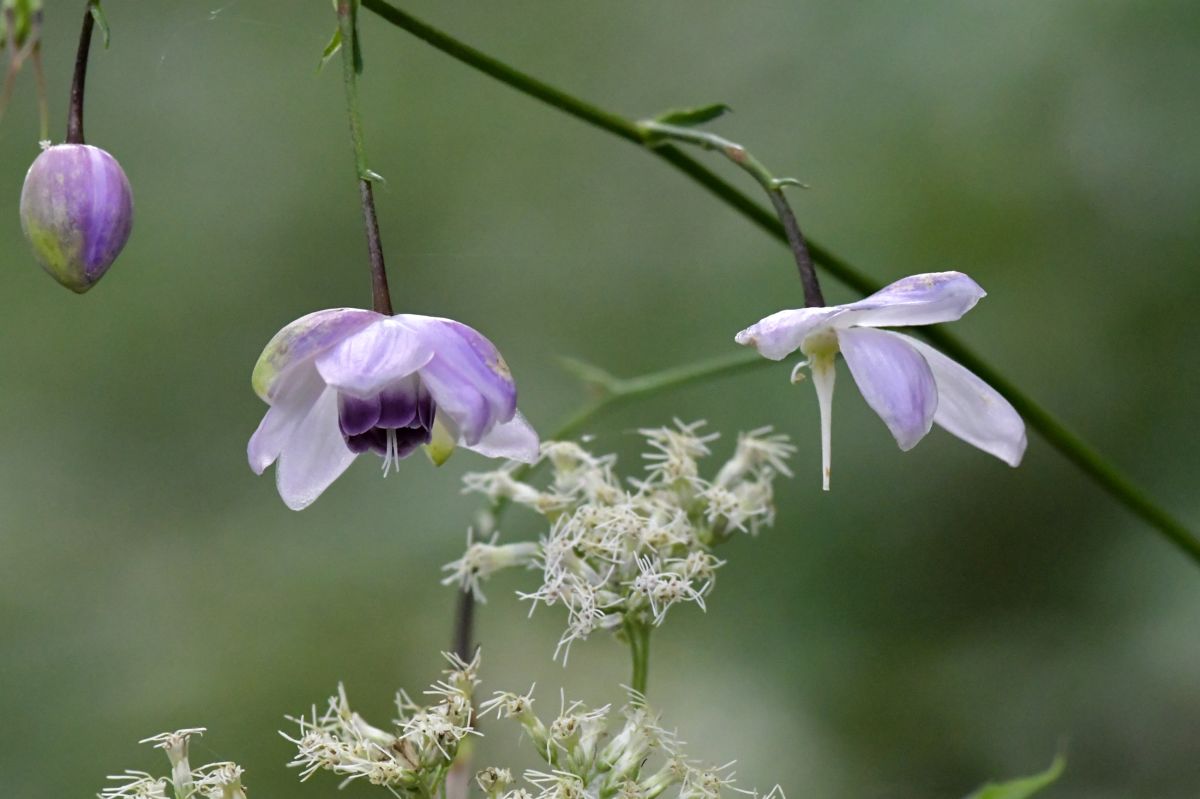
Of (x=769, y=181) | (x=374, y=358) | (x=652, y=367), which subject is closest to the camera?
(x=374, y=358)

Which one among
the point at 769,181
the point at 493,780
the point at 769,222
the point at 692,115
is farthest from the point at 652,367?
the point at 493,780

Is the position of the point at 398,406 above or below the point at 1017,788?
above

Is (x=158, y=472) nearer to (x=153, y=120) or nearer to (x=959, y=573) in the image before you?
(x=153, y=120)

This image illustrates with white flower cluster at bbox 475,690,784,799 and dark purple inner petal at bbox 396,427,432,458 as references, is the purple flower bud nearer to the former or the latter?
dark purple inner petal at bbox 396,427,432,458

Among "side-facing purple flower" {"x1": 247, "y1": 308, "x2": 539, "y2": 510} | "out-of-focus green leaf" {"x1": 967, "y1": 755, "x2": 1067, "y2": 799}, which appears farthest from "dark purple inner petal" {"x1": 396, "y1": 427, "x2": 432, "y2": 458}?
"out-of-focus green leaf" {"x1": 967, "y1": 755, "x2": 1067, "y2": 799}

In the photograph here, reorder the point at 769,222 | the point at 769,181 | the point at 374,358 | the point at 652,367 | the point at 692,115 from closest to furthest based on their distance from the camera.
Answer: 1. the point at 374,358
2. the point at 769,181
3. the point at 692,115
4. the point at 769,222
5. the point at 652,367

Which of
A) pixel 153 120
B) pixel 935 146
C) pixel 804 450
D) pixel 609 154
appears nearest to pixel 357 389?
pixel 804 450

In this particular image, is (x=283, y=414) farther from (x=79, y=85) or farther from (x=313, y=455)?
(x=79, y=85)
